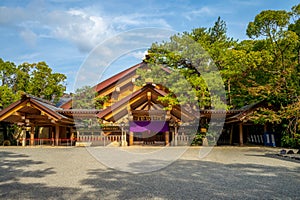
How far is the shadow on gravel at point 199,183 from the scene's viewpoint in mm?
4621

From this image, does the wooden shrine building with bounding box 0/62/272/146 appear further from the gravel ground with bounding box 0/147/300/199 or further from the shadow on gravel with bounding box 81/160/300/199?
the shadow on gravel with bounding box 81/160/300/199

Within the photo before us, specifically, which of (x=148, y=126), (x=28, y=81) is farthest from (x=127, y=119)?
(x=28, y=81)

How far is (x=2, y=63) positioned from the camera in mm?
20688

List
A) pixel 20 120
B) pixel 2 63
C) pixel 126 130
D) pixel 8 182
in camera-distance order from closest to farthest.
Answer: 1. pixel 8 182
2. pixel 126 130
3. pixel 20 120
4. pixel 2 63

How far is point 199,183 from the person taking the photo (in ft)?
18.3

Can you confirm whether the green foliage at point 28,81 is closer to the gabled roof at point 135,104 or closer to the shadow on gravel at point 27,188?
the gabled roof at point 135,104

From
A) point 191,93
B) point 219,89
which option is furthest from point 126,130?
point 219,89

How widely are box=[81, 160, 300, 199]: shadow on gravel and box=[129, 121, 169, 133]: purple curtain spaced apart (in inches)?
359

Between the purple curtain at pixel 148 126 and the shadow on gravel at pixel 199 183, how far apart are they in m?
9.12

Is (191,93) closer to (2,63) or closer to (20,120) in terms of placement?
(20,120)

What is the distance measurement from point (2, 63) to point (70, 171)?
17.3 metres

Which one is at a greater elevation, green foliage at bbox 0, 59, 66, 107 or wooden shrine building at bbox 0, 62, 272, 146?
green foliage at bbox 0, 59, 66, 107

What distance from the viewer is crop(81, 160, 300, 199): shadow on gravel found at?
4621 mm

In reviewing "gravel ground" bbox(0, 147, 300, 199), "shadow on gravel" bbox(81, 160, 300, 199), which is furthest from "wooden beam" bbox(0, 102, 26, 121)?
"shadow on gravel" bbox(81, 160, 300, 199)
